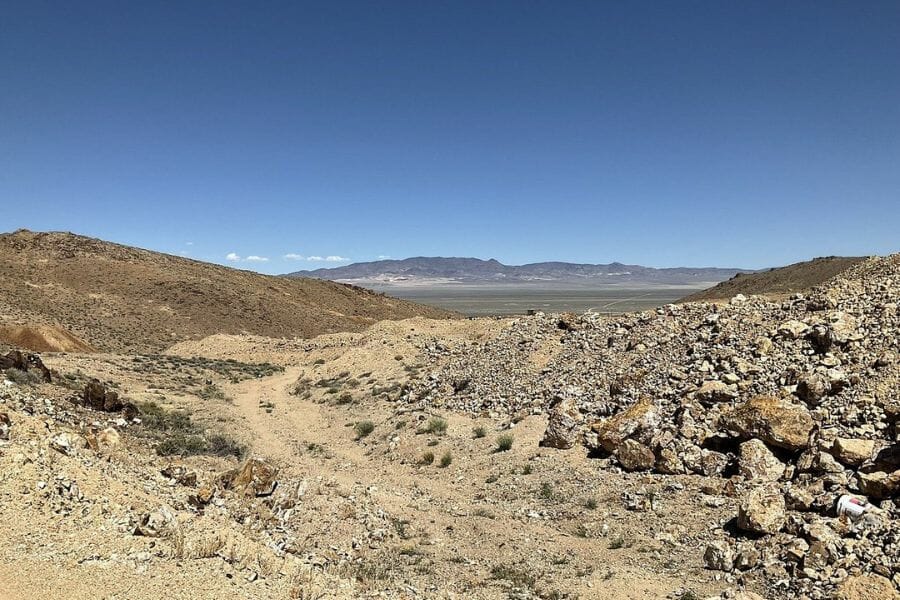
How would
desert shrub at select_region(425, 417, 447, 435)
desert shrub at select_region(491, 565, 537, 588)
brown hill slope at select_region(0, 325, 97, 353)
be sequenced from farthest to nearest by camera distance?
brown hill slope at select_region(0, 325, 97, 353) → desert shrub at select_region(425, 417, 447, 435) → desert shrub at select_region(491, 565, 537, 588)

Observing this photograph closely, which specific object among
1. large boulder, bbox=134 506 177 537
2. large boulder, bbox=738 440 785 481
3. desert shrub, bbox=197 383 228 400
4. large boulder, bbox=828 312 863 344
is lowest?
desert shrub, bbox=197 383 228 400

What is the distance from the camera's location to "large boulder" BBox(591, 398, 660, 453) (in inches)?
475

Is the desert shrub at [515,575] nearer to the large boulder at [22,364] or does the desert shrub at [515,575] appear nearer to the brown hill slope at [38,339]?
the large boulder at [22,364]

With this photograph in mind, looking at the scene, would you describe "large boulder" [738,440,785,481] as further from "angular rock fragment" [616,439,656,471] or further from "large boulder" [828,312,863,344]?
"large boulder" [828,312,863,344]

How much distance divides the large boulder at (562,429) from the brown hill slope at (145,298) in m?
34.9

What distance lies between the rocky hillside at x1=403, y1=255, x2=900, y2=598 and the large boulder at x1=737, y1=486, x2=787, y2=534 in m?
0.02

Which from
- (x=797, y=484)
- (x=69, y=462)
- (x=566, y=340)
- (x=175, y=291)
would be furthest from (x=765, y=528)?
(x=175, y=291)

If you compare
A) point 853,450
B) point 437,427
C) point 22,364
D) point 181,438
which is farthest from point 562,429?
point 22,364

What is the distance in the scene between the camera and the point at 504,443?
13703mm

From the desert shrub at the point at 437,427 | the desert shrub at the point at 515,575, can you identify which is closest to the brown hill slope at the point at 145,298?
the desert shrub at the point at 437,427

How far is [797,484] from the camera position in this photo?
9.12 metres

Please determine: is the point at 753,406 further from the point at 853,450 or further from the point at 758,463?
the point at 853,450

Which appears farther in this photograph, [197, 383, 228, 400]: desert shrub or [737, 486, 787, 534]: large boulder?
[197, 383, 228, 400]: desert shrub

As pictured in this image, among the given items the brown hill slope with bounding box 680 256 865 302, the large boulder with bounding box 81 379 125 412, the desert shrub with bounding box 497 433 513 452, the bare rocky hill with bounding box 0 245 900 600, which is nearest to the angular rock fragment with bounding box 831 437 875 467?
the bare rocky hill with bounding box 0 245 900 600
